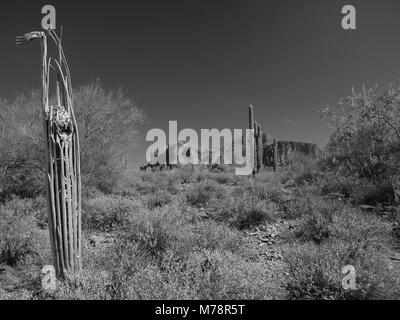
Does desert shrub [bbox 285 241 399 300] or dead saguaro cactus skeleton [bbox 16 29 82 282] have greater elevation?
dead saguaro cactus skeleton [bbox 16 29 82 282]

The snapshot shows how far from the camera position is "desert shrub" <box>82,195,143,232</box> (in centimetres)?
625

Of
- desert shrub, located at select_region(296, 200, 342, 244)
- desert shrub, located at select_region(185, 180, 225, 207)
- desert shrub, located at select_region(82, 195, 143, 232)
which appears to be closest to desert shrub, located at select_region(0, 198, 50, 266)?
desert shrub, located at select_region(82, 195, 143, 232)

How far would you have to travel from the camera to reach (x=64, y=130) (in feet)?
11.5

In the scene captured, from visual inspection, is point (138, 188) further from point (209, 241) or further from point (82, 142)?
point (209, 241)

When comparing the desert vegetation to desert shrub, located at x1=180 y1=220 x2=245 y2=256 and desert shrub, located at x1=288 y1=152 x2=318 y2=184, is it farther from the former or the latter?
desert shrub, located at x1=288 y1=152 x2=318 y2=184

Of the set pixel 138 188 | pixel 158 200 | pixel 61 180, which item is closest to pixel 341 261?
pixel 61 180

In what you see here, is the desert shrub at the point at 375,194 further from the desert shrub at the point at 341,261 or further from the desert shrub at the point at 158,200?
the desert shrub at the point at 158,200

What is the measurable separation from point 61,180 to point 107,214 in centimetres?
344

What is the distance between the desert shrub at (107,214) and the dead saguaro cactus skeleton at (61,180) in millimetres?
2415

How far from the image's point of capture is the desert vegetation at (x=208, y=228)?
3.41 metres

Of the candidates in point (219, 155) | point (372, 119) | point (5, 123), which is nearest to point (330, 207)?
point (372, 119)

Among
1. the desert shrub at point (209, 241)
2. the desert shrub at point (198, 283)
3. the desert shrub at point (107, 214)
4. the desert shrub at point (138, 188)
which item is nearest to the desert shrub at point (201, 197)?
the desert shrub at point (138, 188)

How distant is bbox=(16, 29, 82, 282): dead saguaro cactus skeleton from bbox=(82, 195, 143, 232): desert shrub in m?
2.41

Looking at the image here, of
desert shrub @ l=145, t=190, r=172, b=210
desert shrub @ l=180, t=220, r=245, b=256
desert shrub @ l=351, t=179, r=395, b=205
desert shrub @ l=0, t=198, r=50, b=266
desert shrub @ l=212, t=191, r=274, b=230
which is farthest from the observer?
desert shrub @ l=145, t=190, r=172, b=210
